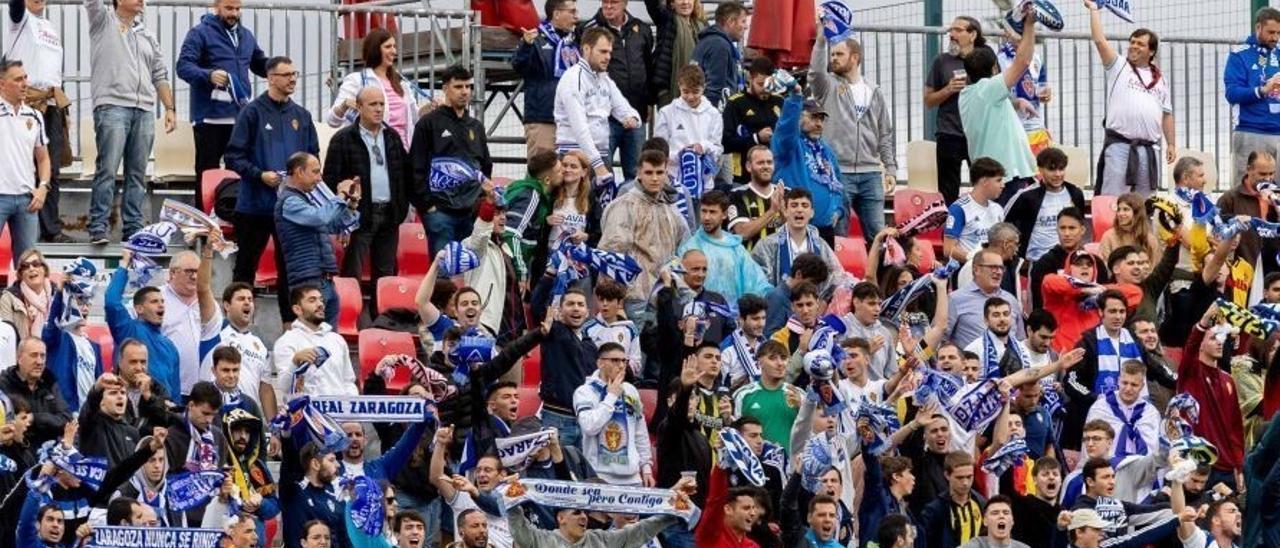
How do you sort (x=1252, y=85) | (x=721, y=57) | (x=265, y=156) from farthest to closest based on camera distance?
(x=1252, y=85) → (x=721, y=57) → (x=265, y=156)

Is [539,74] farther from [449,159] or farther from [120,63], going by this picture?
[120,63]

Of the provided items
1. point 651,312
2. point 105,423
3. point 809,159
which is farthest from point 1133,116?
point 105,423

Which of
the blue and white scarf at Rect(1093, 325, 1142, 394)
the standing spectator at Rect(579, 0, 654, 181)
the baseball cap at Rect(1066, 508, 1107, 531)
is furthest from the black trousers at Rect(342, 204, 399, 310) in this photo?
the baseball cap at Rect(1066, 508, 1107, 531)

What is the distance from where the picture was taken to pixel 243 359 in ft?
65.3

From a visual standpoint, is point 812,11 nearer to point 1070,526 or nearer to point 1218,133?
point 1218,133

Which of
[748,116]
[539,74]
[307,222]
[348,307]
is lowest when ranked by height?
[348,307]

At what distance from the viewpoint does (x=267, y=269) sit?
72.7 ft

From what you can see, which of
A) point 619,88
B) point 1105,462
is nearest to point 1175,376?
point 1105,462

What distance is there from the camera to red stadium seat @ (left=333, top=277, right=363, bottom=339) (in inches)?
850

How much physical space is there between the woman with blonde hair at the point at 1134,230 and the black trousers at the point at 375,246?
4.41 m

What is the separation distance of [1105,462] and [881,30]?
21.4 feet

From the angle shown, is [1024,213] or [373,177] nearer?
[373,177]

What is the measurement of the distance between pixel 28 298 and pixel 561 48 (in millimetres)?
4673

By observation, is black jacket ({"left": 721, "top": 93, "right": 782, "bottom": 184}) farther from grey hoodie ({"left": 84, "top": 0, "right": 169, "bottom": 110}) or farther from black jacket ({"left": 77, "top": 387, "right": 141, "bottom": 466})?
black jacket ({"left": 77, "top": 387, "right": 141, "bottom": 466})
